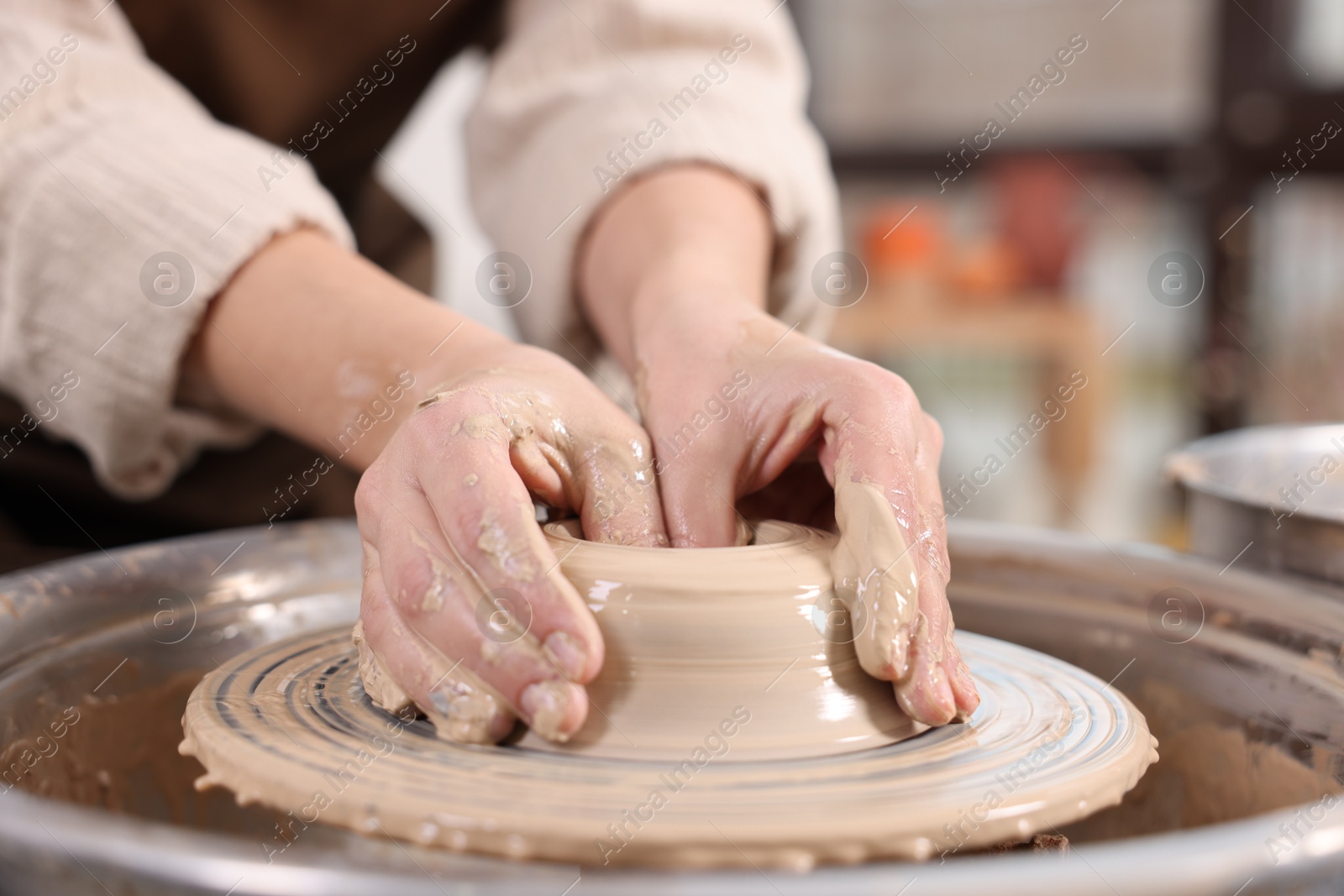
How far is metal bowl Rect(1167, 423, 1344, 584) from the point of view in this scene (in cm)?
70

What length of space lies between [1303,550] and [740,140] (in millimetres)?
526

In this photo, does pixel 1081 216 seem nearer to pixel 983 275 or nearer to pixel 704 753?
pixel 983 275

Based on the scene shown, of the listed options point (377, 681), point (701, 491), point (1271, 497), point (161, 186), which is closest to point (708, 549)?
point (701, 491)

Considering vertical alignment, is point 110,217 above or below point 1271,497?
above

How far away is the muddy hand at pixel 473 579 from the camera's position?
476 mm

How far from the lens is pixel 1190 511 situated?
82 cm

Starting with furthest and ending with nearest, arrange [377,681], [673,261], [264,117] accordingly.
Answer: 1. [264,117]
2. [673,261]
3. [377,681]

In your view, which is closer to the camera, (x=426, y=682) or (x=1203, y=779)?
(x=426, y=682)

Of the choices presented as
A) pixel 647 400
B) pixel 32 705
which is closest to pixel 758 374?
pixel 647 400

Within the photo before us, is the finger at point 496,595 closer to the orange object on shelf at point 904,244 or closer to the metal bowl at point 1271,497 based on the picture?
the metal bowl at point 1271,497

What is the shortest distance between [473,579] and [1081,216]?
3.22m

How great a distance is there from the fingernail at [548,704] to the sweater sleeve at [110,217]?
381 mm

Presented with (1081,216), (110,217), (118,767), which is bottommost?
(1081,216)

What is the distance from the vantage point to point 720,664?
1.70ft
